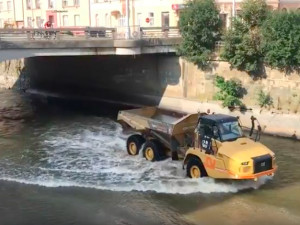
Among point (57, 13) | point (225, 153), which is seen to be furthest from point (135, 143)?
point (57, 13)

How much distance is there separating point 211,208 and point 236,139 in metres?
2.97

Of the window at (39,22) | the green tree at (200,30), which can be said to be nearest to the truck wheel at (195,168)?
the green tree at (200,30)

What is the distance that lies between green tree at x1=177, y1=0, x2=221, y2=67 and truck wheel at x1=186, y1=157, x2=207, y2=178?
13.5m

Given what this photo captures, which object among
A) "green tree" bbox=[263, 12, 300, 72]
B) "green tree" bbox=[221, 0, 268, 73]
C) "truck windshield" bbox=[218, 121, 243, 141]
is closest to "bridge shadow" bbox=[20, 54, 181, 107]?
"green tree" bbox=[221, 0, 268, 73]

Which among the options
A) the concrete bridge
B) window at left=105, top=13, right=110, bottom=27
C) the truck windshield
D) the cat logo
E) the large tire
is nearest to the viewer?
the cat logo

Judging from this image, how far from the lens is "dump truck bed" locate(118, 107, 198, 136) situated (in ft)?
69.1

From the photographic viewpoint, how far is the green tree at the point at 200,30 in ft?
103

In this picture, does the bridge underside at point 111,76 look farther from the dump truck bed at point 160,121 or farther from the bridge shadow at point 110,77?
the dump truck bed at point 160,121

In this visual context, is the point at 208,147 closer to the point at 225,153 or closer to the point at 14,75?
the point at 225,153

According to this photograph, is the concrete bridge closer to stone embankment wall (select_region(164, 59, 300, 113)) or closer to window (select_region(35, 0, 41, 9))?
stone embankment wall (select_region(164, 59, 300, 113))

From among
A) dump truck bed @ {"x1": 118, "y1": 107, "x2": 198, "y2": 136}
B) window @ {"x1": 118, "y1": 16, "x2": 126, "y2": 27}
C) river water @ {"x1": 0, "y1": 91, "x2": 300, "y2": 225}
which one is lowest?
river water @ {"x1": 0, "y1": 91, "x2": 300, "y2": 225}

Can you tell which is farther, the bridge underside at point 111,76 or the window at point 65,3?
the window at point 65,3

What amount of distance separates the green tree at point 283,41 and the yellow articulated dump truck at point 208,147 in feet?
28.0

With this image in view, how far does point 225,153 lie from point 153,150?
486cm
